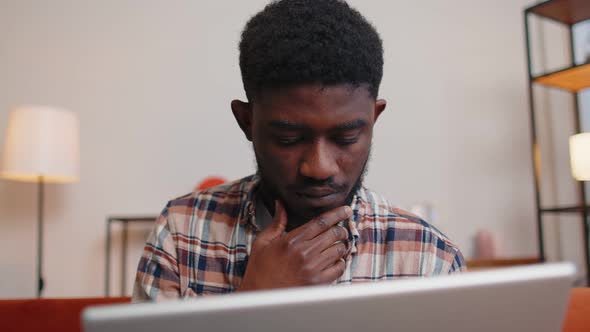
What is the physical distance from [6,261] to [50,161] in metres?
0.54

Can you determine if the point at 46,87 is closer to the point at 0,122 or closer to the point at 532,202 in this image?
the point at 0,122

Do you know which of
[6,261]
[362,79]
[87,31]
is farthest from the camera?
[87,31]

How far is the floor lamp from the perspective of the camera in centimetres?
201

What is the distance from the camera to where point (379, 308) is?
0.38 m

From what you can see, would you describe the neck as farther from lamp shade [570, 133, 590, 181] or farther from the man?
lamp shade [570, 133, 590, 181]

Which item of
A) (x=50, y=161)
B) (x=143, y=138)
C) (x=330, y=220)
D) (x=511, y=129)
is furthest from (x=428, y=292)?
(x=511, y=129)

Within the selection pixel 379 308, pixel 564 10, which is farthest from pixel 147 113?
pixel 379 308

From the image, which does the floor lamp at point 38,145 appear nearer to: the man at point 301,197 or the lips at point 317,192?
the man at point 301,197

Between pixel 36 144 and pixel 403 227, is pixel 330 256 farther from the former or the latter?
pixel 36 144

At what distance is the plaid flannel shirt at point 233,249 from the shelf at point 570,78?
75.5 inches

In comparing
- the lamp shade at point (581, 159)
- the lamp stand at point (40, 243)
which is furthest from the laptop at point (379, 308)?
the lamp stand at point (40, 243)

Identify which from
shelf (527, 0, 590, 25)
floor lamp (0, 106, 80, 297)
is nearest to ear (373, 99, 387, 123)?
floor lamp (0, 106, 80, 297)

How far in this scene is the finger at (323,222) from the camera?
2.39 feet

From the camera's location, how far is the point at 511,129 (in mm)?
3125
